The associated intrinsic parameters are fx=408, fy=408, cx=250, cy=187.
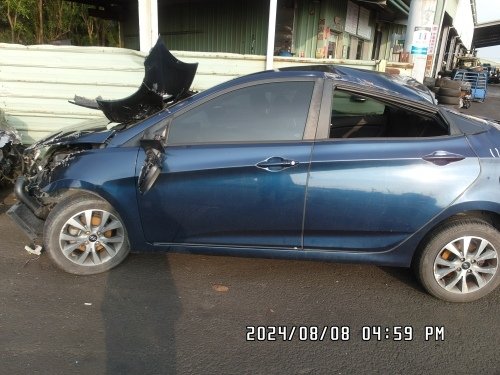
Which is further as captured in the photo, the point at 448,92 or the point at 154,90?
the point at 448,92

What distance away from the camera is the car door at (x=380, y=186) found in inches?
109

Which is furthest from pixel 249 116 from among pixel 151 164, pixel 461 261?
pixel 461 261

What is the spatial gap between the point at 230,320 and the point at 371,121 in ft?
7.68

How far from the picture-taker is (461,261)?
2.91 metres

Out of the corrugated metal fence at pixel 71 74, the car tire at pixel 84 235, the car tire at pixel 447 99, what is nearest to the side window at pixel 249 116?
the car tire at pixel 84 235

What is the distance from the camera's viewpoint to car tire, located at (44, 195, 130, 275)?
314 centimetres

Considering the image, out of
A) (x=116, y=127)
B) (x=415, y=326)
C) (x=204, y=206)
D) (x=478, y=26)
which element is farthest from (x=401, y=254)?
(x=478, y=26)

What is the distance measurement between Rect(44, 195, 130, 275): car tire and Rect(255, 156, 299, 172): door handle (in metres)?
1.21

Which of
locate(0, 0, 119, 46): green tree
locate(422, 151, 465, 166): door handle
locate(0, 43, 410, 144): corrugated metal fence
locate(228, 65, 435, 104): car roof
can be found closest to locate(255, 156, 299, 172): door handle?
locate(228, 65, 435, 104): car roof

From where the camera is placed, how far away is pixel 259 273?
3367 mm

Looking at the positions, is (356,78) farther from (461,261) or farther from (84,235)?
(84,235)

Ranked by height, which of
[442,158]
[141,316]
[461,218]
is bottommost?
[141,316]

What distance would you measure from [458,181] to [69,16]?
13634mm

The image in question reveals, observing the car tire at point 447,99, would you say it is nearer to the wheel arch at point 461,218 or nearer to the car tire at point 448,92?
the car tire at point 448,92
